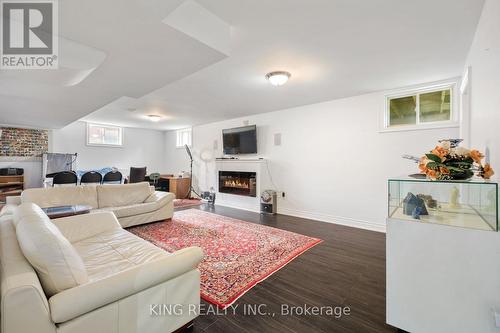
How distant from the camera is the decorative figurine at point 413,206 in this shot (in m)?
1.46

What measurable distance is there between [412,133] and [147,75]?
397 cm

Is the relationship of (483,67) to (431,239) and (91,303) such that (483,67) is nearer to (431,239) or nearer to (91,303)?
(431,239)

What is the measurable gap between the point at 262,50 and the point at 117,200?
352 centimetres

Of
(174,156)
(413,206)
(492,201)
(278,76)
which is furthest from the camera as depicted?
(174,156)

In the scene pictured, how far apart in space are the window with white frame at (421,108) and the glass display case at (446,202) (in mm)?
2490

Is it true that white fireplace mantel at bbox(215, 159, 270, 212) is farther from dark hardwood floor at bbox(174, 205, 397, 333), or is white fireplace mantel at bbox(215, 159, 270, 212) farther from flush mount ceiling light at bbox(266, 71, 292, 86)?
flush mount ceiling light at bbox(266, 71, 292, 86)

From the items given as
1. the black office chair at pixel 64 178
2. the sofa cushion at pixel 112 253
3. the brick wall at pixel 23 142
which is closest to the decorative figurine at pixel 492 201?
the sofa cushion at pixel 112 253

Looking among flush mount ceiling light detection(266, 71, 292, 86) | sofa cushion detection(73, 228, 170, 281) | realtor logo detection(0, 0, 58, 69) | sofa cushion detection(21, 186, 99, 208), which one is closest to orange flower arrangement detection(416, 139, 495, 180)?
flush mount ceiling light detection(266, 71, 292, 86)

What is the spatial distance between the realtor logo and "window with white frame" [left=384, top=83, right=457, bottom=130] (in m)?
4.39

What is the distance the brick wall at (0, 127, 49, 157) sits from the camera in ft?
18.4

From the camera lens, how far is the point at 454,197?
4.60ft

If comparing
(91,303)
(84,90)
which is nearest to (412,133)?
(91,303)

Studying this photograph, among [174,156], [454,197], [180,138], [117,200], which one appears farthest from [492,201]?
[174,156]

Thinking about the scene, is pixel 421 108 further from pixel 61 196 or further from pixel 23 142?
pixel 23 142
